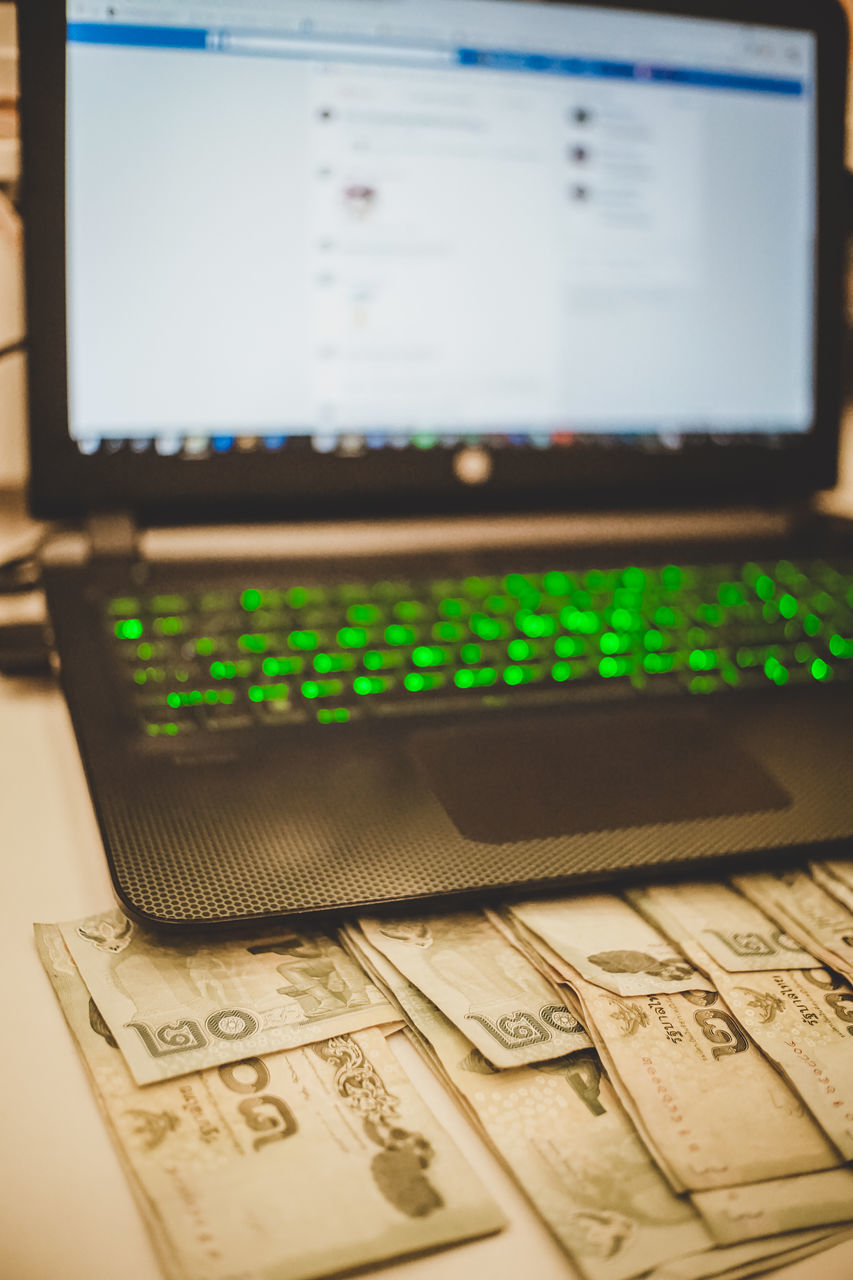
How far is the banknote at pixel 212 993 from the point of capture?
340 mm


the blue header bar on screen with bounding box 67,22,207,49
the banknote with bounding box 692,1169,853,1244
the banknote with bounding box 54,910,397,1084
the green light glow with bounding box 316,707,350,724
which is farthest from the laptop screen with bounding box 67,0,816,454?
the banknote with bounding box 692,1169,853,1244

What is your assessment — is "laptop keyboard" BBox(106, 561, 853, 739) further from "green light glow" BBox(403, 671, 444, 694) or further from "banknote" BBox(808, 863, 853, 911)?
"banknote" BBox(808, 863, 853, 911)

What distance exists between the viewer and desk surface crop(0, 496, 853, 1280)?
27cm

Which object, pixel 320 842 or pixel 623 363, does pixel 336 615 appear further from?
pixel 623 363

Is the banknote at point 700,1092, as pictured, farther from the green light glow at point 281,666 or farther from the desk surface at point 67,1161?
the green light glow at point 281,666

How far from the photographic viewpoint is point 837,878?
1.44 feet

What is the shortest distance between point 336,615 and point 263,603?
0.05m

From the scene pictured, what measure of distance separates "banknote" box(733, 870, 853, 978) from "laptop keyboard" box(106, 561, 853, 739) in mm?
138

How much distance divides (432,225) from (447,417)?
13 cm

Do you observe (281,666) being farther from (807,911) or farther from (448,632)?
(807,911)

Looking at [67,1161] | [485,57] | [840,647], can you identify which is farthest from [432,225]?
[67,1161]

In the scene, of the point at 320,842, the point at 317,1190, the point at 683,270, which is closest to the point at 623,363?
the point at 683,270

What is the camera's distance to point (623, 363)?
0.74m

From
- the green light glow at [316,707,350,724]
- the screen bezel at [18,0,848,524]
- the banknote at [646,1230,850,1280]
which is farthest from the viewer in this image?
the screen bezel at [18,0,848,524]
